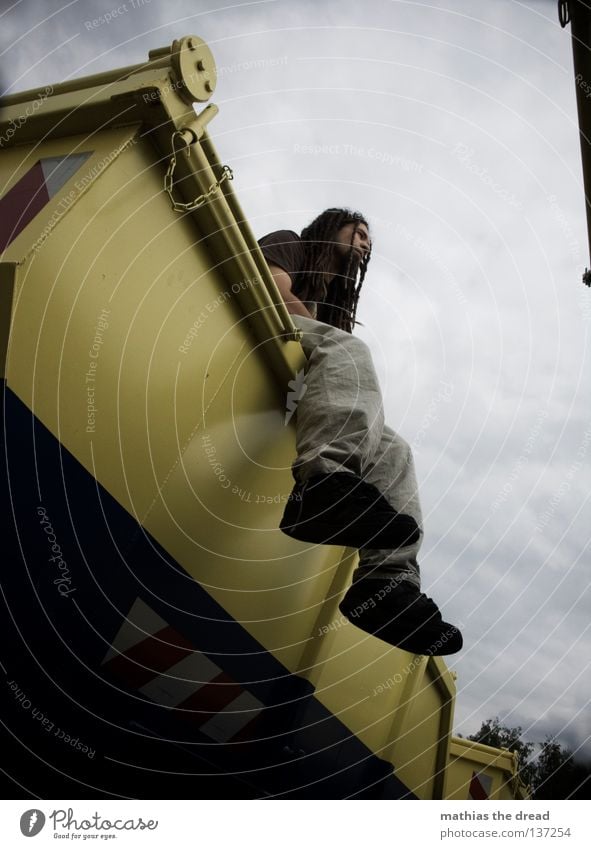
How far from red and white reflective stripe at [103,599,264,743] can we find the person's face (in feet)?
5.35

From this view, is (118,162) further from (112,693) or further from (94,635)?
(112,693)

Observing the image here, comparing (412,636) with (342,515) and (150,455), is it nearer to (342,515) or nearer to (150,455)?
(342,515)

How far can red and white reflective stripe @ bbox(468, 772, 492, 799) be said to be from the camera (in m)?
3.53

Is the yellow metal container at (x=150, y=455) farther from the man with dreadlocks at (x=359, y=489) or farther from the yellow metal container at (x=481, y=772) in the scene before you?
the yellow metal container at (x=481, y=772)

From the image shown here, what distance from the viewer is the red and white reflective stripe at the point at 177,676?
4.69 feet

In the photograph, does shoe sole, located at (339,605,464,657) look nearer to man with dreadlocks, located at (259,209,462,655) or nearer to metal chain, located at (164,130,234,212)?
man with dreadlocks, located at (259,209,462,655)

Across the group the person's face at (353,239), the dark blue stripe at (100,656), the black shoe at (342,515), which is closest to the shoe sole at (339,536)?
the black shoe at (342,515)

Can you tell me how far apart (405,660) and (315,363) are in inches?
53.4

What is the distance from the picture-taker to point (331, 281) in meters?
2.48

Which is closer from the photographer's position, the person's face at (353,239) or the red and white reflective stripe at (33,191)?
the red and white reflective stripe at (33,191)

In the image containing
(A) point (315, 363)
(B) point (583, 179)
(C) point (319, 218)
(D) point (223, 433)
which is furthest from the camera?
(C) point (319, 218)

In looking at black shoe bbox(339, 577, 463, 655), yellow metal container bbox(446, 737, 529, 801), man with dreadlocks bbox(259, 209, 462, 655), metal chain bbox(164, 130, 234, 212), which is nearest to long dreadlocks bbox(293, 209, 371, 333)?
man with dreadlocks bbox(259, 209, 462, 655)

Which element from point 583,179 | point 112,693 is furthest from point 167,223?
point 583,179

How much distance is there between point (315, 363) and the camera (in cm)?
187
